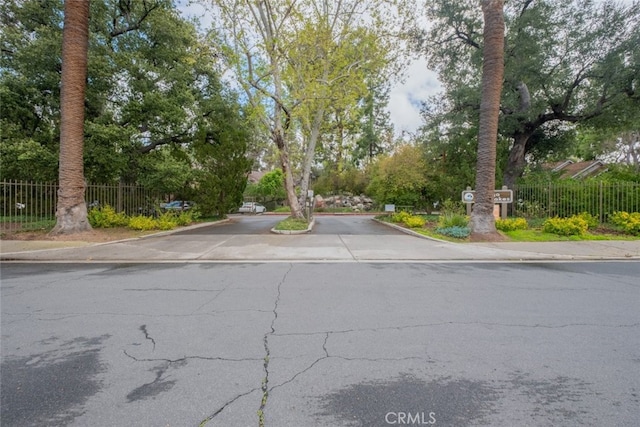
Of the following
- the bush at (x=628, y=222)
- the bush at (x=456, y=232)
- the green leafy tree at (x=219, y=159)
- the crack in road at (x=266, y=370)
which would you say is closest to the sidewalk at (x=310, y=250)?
the bush at (x=456, y=232)

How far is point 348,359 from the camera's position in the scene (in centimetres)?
340

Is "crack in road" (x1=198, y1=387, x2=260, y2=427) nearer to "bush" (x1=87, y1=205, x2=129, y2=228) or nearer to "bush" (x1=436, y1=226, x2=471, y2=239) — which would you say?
"bush" (x1=436, y1=226, x2=471, y2=239)

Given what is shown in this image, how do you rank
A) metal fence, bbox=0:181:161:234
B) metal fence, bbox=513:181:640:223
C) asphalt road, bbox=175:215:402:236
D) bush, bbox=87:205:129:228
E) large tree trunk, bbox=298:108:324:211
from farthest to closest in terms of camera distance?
large tree trunk, bbox=298:108:324:211 → metal fence, bbox=0:181:161:234 → metal fence, bbox=513:181:640:223 → bush, bbox=87:205:129:228 → asphalt road, bbox=175:215:402:236

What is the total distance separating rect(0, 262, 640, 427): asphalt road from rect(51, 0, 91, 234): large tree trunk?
6.93 meters

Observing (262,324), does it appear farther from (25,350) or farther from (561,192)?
(561,192)

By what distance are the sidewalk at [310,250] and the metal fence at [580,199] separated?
514 cm

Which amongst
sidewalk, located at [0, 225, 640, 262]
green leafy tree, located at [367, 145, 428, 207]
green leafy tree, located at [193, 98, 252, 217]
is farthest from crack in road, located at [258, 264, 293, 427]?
green leafy tree, located at [193, 98, 252, 217]

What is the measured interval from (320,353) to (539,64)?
20.1 m

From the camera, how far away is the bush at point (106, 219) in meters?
15.4

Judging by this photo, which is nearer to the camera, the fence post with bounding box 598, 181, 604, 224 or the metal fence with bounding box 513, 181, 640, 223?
the metal fence with bounding box 513, 181, 640, 223

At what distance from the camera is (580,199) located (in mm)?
16438

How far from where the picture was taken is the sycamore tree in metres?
16.2

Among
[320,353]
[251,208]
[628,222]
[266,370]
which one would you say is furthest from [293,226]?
[251,208]

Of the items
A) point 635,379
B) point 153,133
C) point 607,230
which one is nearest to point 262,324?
point 635,379
